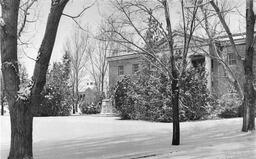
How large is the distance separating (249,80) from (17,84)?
1038 cm

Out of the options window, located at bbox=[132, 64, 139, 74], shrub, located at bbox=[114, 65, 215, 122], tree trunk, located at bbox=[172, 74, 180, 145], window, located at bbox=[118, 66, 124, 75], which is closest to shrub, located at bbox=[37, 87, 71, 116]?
window, located at bbox=[132, 64, 139, 74]

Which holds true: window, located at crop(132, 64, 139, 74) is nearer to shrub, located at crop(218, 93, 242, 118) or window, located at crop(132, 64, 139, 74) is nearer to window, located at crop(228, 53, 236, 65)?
window, located at crop(228, 53, 236, 65)

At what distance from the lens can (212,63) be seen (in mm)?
32406

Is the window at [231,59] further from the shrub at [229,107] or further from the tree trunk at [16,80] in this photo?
the tree trunk at [16,80]

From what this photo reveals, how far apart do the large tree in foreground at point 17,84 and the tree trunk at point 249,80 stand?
9325mm

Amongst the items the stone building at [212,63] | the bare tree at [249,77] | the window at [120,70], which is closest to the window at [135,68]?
the stone building at [212,63]

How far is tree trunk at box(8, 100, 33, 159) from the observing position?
760 cm

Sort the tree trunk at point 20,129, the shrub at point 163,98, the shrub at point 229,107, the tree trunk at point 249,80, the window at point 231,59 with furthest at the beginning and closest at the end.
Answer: the window at point 231,59, the shrub at point 229,107, the shrub at point 163,98, the tree trunk at point 249,80, the tree trunk at point 20,129

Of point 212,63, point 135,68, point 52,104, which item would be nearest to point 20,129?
point 52,104

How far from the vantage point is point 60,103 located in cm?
3238

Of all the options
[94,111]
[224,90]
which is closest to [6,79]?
[224,90]

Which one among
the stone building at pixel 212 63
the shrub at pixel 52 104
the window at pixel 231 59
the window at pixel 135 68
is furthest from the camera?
the window at pixel 135 68

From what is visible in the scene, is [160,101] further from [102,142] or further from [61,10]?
[61,10]

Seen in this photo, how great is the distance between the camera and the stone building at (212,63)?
80.0ft
